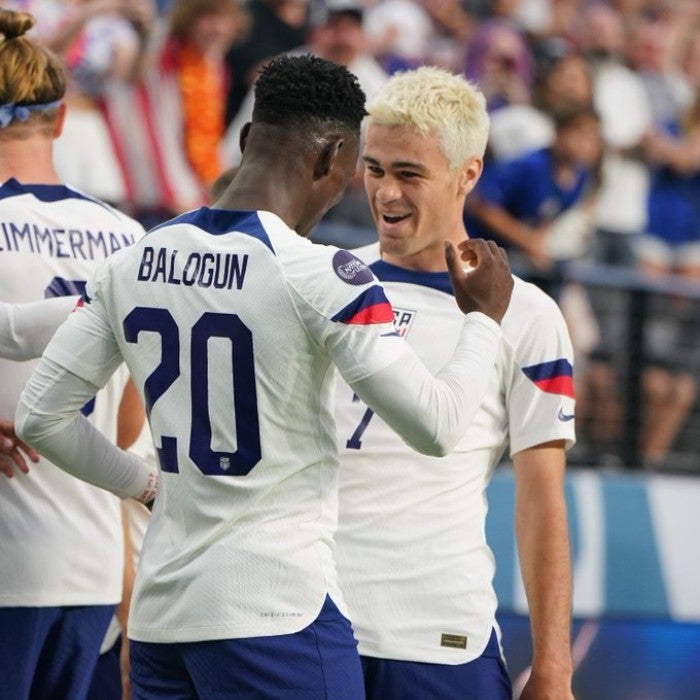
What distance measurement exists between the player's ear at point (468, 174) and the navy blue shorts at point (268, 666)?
4.72 ft

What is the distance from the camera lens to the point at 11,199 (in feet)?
12.2

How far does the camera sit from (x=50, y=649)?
12.4ft

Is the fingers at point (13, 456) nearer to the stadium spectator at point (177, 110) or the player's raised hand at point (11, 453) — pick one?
the player's raised hand at point (11, 453)

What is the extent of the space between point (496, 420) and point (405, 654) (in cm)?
62

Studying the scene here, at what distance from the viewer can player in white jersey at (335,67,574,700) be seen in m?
3.54

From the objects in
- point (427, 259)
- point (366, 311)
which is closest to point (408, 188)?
point (427, 259)

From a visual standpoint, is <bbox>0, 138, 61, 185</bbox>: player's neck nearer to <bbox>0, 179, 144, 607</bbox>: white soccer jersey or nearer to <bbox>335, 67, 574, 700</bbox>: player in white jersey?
<bbox>0, 179, 144, 607</bbox>: white soccer jersey

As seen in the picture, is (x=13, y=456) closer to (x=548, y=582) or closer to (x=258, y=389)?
(x=258, y=389)

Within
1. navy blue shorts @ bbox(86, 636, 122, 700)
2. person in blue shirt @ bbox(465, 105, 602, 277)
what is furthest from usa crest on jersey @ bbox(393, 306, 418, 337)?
person in blue shirt @ bbox(465, 105, 602, 277)

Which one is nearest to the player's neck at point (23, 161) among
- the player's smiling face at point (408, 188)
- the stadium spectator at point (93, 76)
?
the player's smiling face at point (408, 188)

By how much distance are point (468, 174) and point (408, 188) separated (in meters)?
0.21

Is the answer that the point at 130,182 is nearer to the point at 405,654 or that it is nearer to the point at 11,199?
the point at 11,199

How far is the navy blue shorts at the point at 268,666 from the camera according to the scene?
2.79 meters

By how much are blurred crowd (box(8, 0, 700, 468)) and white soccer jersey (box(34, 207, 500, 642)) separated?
4932 millimetres
